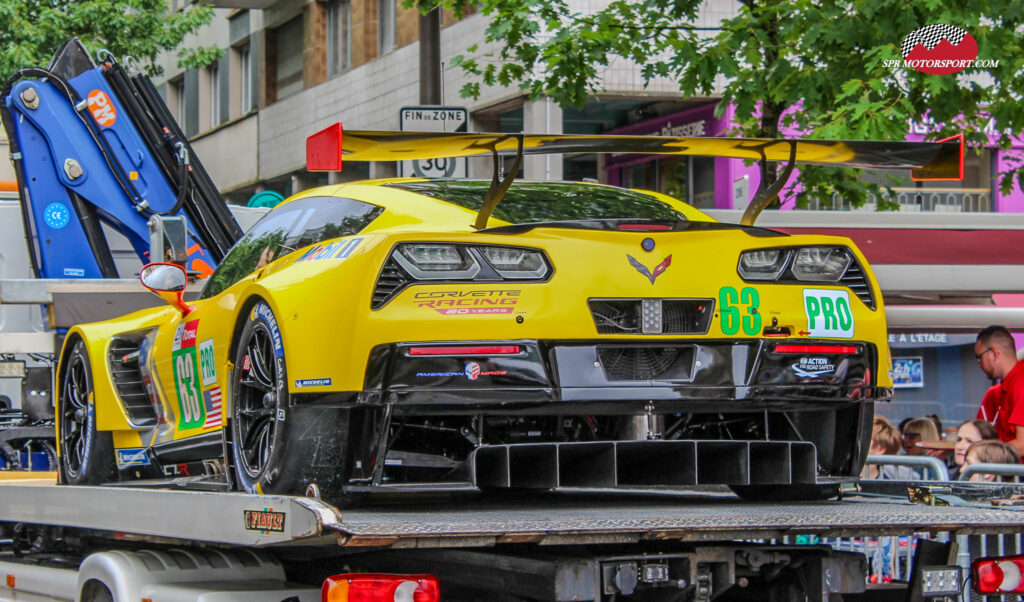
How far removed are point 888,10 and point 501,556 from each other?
6872 millimetres

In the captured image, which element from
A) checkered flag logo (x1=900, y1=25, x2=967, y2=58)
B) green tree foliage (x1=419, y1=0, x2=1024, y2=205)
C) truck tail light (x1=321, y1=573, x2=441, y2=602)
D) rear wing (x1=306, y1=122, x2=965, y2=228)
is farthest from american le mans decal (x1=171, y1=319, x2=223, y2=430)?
checkered flag logo (x1=900, y1=25, x2=967, y2=58)

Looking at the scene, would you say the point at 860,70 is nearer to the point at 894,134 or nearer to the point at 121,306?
the point at 894,134

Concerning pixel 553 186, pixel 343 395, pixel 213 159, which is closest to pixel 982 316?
pixel 553 186

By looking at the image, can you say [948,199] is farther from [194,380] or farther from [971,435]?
[194,380]

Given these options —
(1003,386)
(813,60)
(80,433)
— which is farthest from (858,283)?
(813,60)

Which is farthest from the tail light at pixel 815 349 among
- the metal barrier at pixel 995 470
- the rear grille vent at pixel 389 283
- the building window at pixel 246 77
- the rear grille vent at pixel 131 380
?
the building window at pixel 246 77

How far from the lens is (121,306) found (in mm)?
8797

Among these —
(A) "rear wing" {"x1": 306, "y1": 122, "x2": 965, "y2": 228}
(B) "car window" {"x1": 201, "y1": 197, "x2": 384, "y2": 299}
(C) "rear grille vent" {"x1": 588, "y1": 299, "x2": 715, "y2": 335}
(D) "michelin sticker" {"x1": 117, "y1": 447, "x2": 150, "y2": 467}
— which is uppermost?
(A) "rear wing" {"x1": 306, "y1": 122, "x2": 965, "y2": 228}

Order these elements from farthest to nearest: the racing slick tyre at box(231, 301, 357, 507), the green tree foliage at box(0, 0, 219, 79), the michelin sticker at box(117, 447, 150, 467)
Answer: the green tree foliage at box(0, 0, 219, 79) → the michelin sticker at box(117, 447, 150, 467) → the racing slick tyre at box(231, 301, 357, 507)

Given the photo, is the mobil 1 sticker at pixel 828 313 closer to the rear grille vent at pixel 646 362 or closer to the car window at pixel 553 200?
the rear grille vent at pixel 646 362

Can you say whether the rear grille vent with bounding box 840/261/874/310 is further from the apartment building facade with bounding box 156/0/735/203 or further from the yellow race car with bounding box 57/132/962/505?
the apartment building facade with bounding box 156/0/735/203

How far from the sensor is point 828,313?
17.1 ft

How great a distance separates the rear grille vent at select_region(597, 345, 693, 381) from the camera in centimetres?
489

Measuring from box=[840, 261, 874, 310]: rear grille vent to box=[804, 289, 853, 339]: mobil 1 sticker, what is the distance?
6 cm
